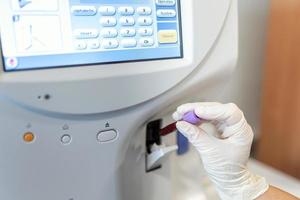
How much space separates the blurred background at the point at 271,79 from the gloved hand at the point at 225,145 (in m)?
0.54

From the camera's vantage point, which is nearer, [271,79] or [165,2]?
[165,2]

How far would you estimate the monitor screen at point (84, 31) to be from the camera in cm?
36

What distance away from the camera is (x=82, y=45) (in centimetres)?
39

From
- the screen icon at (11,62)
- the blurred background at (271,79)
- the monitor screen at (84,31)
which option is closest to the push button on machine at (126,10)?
the monitor screen at (84,31)

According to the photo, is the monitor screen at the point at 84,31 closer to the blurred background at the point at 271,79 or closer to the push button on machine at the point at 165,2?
the push button on machine at the point at 165,2

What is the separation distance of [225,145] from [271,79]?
82 centimetres

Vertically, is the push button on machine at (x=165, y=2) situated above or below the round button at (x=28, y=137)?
above

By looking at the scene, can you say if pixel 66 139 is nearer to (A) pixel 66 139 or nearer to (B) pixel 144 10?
(A) pixel 66 139

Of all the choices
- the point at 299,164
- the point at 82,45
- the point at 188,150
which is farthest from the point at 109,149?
the point at 299,164

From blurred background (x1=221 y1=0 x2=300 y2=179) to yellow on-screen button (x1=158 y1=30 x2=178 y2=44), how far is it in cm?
59

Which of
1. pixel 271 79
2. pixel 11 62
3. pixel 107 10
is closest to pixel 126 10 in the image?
pixel 107 10

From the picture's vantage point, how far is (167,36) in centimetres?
45

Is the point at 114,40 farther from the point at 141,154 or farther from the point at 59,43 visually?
the point at 141,154

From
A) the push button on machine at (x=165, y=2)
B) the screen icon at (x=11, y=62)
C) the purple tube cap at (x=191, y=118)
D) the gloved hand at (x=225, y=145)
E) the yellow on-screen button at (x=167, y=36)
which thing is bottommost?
the gloved hand at (x=225, y=145)
